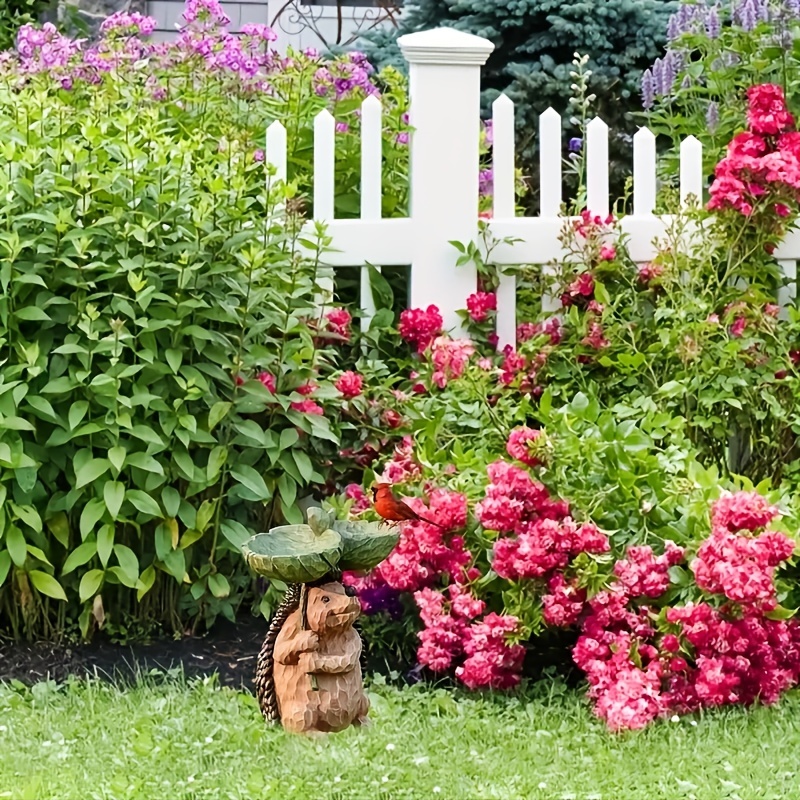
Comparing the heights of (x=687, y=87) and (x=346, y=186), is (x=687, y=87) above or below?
above

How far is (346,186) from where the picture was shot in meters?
4.46

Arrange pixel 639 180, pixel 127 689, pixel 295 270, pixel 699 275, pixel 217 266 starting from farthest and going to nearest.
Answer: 1. pixel 639 180
2. pixel 699 275
3. pixel 295 270
4. pixel 217 266
5. pixel 127 689

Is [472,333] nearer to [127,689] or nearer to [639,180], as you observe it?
[639,180]

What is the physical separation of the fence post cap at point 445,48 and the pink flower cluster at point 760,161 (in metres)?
0.86

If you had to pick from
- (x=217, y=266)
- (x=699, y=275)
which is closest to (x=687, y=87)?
(x=699, y=275)

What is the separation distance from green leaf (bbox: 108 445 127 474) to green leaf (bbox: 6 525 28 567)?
298 millimetres

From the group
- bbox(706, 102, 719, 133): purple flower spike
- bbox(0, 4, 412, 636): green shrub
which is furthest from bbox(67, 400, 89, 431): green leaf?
bbox(706, 102, 719, 133): purple flower spike

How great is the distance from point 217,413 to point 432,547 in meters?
0.67

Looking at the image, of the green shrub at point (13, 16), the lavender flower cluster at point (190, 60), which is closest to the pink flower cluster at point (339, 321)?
the lavender flower cluster at point (190, 60)

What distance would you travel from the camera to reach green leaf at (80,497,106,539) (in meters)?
3.35

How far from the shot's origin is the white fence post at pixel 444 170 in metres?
4.30

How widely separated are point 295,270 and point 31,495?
3.20ft

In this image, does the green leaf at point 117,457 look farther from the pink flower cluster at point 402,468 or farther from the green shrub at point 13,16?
the green shrub at point 13,16

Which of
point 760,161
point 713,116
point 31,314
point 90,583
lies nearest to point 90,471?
point 90,583
